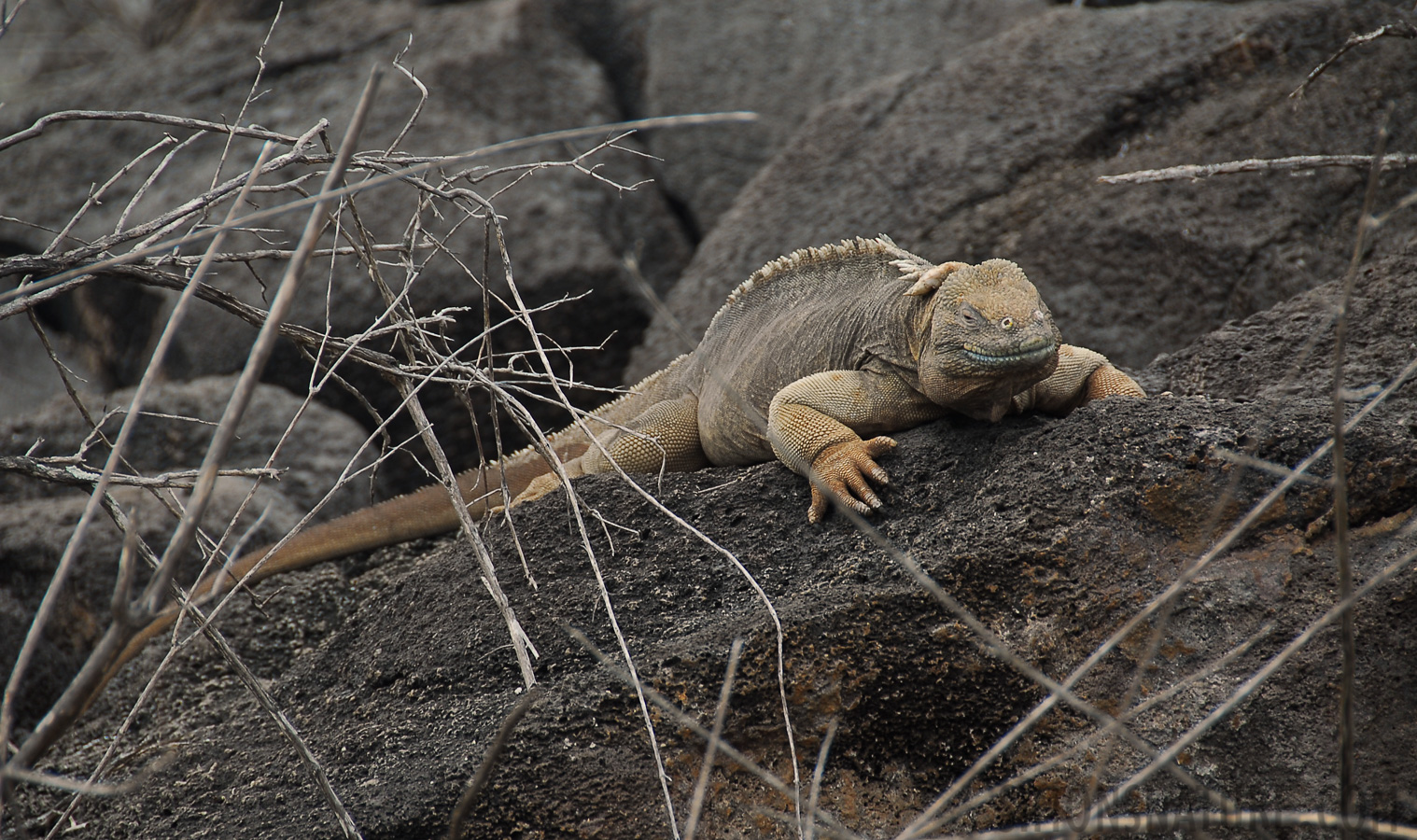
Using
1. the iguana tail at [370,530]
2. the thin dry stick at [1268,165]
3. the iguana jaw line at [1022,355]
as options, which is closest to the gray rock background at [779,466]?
the iguana tail at [370,530]

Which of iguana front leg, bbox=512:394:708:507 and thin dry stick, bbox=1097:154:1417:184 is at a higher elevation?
thin dry stick, bbox=1097:154:1417:184

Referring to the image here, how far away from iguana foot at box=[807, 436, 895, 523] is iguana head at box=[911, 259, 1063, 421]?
270mm

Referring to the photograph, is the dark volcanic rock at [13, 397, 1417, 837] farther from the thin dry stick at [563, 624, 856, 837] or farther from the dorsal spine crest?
the dorsal spine crest

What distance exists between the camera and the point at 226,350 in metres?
6.84

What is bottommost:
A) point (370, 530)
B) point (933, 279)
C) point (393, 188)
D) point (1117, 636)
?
point (370, 530)

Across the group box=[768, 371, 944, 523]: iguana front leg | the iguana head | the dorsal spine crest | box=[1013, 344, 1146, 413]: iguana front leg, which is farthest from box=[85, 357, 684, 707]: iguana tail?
box=[1013, 344, 1146, 413]: iguana front leg

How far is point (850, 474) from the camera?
313cm

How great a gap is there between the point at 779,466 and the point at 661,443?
1.05 metres

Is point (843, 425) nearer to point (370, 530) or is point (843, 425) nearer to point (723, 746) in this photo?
point (723, 746)

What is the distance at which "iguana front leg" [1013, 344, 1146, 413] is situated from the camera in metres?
3.43

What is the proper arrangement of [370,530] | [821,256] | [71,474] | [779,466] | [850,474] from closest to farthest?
[71,474], [850,474], [779,466], [821,256], [370,530]

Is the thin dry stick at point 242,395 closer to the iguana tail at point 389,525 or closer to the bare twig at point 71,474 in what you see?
the bare twig at point 71,474

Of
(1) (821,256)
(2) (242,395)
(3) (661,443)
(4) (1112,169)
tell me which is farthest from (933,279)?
(4) (1112,169)

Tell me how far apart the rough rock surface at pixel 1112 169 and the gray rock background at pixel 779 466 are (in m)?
0.02
